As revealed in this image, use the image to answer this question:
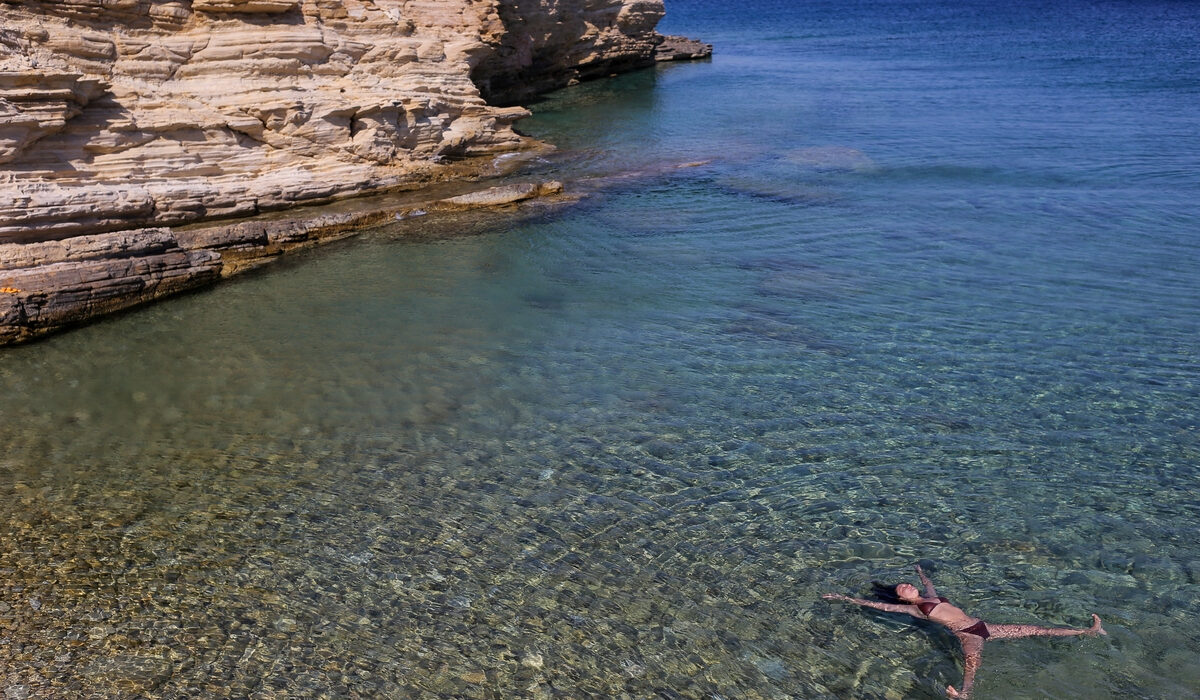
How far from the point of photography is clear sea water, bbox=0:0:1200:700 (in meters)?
6.78

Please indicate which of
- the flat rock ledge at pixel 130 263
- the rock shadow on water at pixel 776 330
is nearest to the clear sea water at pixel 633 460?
the rock shadow on water at pixel 776 330

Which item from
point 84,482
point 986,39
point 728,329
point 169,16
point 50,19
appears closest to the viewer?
point 84,482

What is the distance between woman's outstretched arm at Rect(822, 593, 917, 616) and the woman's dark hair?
74 mm

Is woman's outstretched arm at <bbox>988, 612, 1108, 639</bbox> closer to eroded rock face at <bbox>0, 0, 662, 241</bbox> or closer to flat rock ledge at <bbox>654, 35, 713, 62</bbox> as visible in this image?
eroded rock face at <bbox>0, 0, 662, 241</bbox>

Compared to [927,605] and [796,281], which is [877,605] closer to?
[927,605]

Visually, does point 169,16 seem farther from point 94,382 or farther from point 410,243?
point 94,382

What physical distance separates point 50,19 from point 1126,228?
1870 cm

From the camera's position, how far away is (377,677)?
260 inches

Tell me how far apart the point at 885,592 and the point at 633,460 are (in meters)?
2.93

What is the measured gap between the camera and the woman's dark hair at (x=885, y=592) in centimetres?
711

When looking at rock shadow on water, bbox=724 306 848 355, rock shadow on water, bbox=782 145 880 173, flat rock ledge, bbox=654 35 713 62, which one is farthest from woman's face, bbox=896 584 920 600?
flat rock ledge, bbox=654 35 713 62

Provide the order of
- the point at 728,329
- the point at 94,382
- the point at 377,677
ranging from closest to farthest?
the point at 377,677, the point at 94,382, the point at 728,329

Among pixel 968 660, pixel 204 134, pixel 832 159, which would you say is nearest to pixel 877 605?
pixel 968 660

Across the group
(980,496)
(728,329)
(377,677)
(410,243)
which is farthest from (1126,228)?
(377,677)
